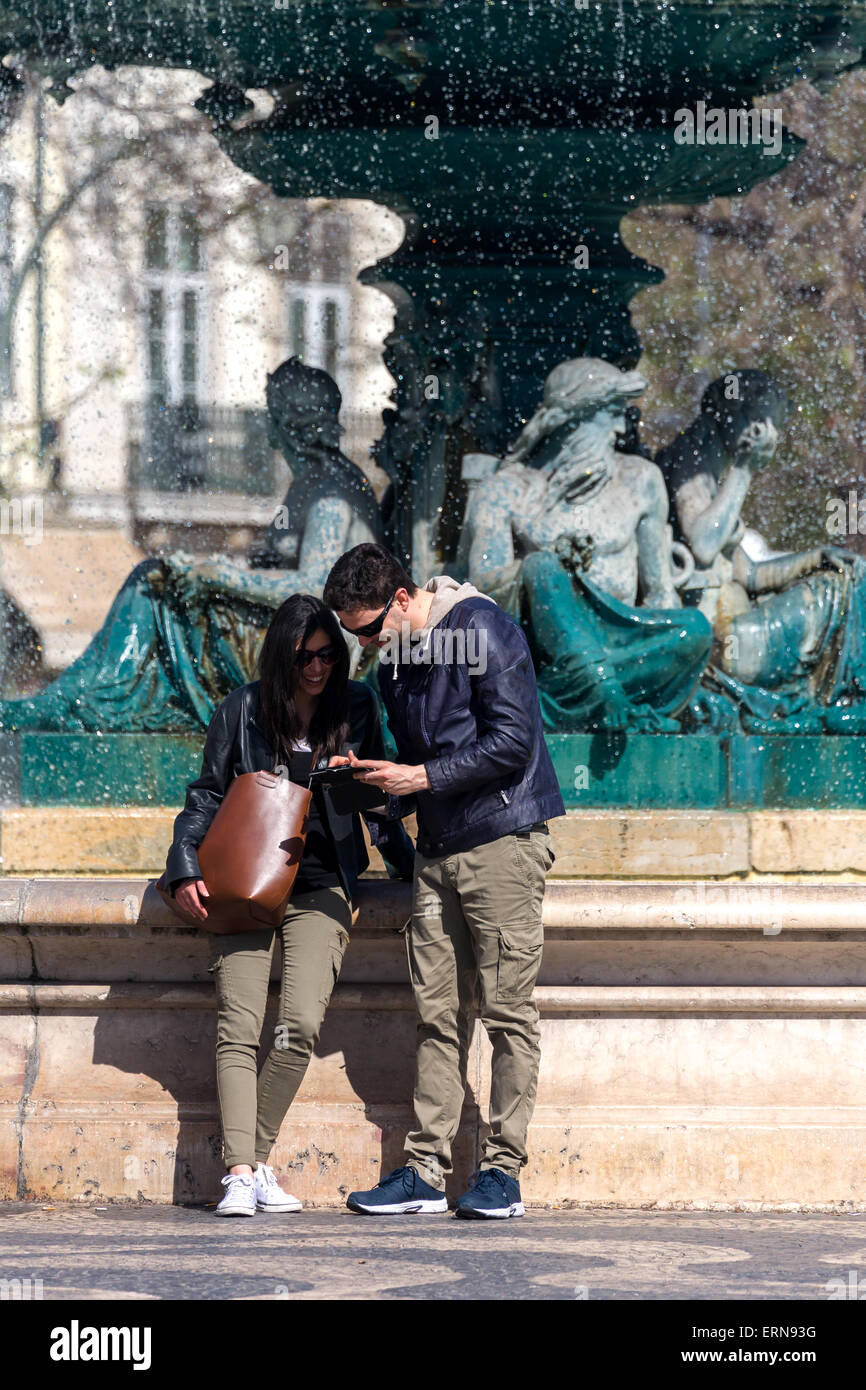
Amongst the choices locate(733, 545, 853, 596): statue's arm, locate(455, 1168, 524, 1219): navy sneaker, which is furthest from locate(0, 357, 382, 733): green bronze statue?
locate(455, 1168, 524, 1219): navy sneaker


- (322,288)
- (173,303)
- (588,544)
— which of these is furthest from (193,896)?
(322,288)

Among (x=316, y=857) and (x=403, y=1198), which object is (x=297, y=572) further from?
(x=403, y=1198)

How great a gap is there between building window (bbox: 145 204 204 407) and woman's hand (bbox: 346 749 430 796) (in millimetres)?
6769

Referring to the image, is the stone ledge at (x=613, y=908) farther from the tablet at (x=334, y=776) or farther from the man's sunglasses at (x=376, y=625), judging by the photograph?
the man's sunglasses at (x=376, y=625)

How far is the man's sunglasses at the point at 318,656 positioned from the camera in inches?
179

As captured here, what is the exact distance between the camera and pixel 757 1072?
16.0ft

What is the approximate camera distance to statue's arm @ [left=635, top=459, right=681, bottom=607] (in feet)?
21.4

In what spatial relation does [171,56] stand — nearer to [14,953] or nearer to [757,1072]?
[14,953]

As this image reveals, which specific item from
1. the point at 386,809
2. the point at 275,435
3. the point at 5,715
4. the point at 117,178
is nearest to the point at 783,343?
the point at 117,178

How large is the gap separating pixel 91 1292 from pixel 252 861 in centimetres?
114

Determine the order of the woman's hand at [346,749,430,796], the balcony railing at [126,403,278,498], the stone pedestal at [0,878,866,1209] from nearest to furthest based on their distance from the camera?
1. the woman's hand at [346,749,430,796]
2. the stone pedestal at [0,878,866,1209]
3. the balcony railing at [126,403,278,498]

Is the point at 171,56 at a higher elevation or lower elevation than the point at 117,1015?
higher

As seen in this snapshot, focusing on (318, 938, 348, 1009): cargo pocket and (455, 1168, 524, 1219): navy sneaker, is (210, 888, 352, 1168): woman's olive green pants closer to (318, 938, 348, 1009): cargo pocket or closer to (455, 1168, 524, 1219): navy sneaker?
(318, 938, 348, 1009): cargo pocket

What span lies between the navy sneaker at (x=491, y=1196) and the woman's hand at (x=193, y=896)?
0.88 meters
